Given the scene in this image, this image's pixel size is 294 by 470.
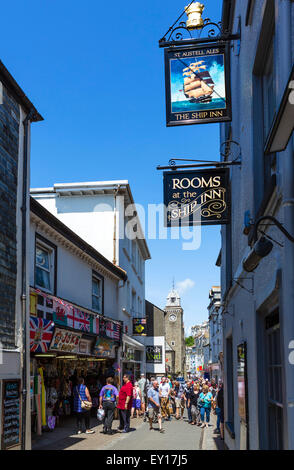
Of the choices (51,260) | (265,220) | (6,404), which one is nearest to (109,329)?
(51,260)

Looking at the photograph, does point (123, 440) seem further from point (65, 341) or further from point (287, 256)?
point (287, 256)

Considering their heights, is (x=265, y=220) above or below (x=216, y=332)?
above

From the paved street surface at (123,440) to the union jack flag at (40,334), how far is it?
2.16 m

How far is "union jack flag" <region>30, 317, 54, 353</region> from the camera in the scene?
1140 centimetres

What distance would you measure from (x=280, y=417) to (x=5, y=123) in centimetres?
663

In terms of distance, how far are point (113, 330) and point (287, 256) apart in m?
16.5

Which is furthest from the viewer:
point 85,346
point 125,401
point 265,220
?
point 85,346

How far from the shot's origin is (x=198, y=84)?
823 centimetres

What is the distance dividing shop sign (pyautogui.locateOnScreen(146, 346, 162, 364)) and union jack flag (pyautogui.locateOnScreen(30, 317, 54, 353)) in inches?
883

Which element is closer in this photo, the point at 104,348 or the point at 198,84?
the point at 198,84

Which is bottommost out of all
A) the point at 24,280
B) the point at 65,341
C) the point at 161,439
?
the point at 161,439

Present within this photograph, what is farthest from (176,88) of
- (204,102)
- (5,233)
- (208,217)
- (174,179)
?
(5,233)

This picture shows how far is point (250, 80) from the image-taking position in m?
6.70

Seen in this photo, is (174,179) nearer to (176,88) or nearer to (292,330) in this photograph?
(176,88)
